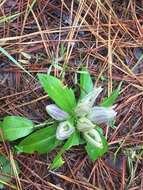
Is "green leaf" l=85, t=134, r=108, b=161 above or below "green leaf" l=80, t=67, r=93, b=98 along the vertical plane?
below

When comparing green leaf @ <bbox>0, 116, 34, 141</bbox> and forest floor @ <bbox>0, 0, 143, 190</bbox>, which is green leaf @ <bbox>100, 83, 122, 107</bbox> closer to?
forest floor @ <bbox>0, 0, 143, 190</bbox>

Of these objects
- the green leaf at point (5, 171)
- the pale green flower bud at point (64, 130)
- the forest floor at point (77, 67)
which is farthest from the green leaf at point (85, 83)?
the green leaf at point (5, 171)

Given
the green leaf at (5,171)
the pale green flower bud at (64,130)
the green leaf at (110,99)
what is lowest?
the green leaf at (5,171)

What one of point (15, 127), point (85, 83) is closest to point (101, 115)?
point (85, 83)

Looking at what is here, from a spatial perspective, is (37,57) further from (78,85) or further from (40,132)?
(40,132)

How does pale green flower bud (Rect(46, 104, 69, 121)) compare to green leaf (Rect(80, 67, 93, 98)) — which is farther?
green leaf (Rect(80, 67, 93, 98))

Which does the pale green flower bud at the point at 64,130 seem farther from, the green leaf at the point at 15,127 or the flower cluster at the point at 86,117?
the green leaf at the point at 15,127

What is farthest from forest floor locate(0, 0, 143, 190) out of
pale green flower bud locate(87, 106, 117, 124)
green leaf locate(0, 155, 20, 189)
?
pale green flower bud locate(87, 106, 117, 124)
